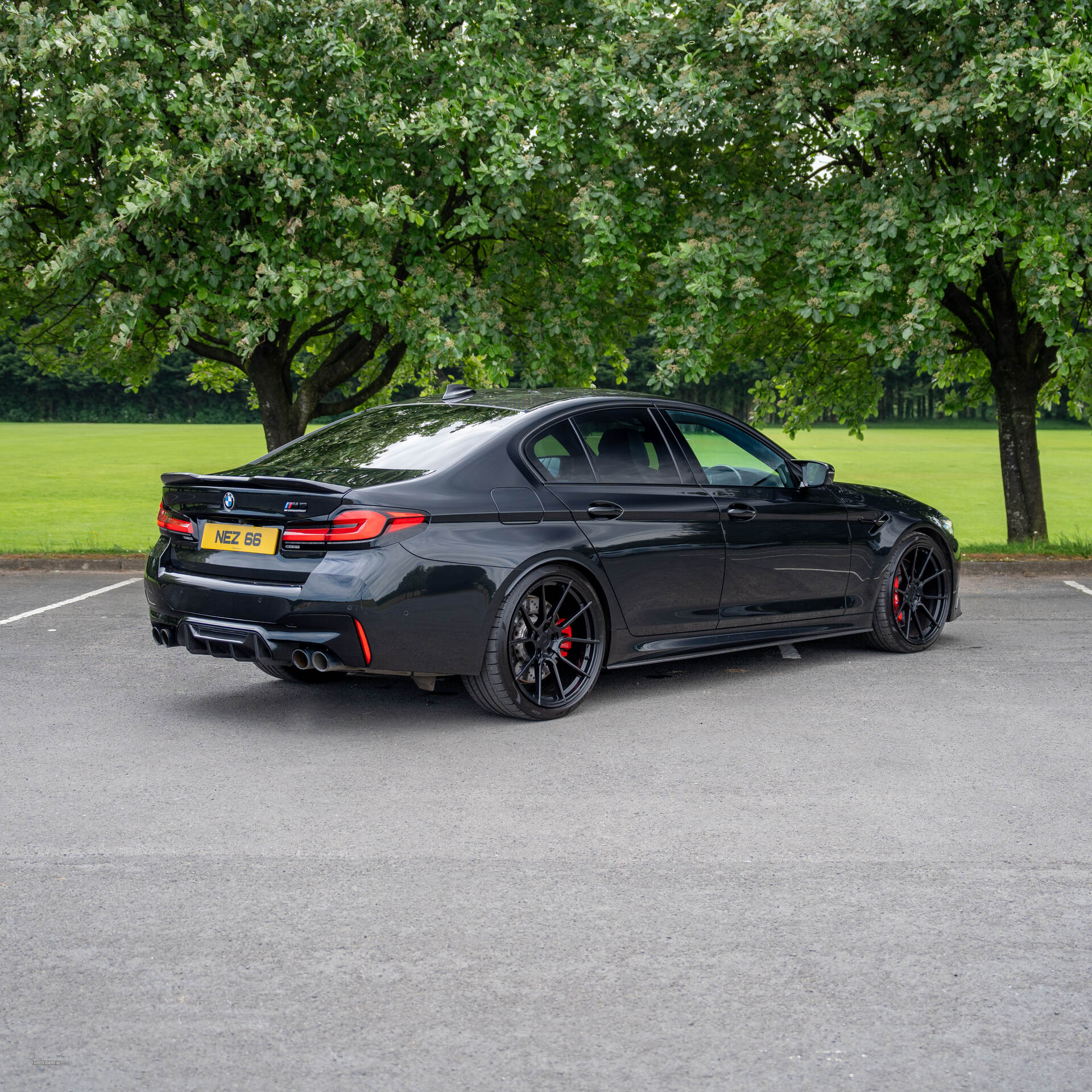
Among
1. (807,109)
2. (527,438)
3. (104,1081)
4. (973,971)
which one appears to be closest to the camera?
(104,1081)

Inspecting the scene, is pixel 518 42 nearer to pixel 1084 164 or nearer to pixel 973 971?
pixel 1084 164

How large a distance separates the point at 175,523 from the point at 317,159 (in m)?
6.87

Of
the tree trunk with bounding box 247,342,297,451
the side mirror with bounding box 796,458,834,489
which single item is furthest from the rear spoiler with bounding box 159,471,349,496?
the tree trunk with bounding box 247,342,297,451

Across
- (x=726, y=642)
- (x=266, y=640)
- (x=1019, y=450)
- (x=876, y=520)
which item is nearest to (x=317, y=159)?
(x=876, y=520)

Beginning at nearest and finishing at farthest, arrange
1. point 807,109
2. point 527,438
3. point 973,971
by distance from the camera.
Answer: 1. point 973,971
2. point 527,438
3. point 807,109

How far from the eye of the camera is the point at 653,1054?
3.07 meters

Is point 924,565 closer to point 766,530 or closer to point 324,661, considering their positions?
point 766,530

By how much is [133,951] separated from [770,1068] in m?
1.77

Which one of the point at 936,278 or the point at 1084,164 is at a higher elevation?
the point at 1084,164

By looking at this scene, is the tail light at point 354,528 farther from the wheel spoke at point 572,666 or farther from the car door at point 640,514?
the wheel spoke at point 572,666

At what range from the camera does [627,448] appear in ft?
23.5

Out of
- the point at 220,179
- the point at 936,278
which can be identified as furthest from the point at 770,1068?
the point at 220,179

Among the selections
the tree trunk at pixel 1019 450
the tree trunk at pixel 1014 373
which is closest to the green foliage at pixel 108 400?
the tree trunk at pixel 1014 373

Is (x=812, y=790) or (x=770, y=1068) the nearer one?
(x=770, y=1068)
